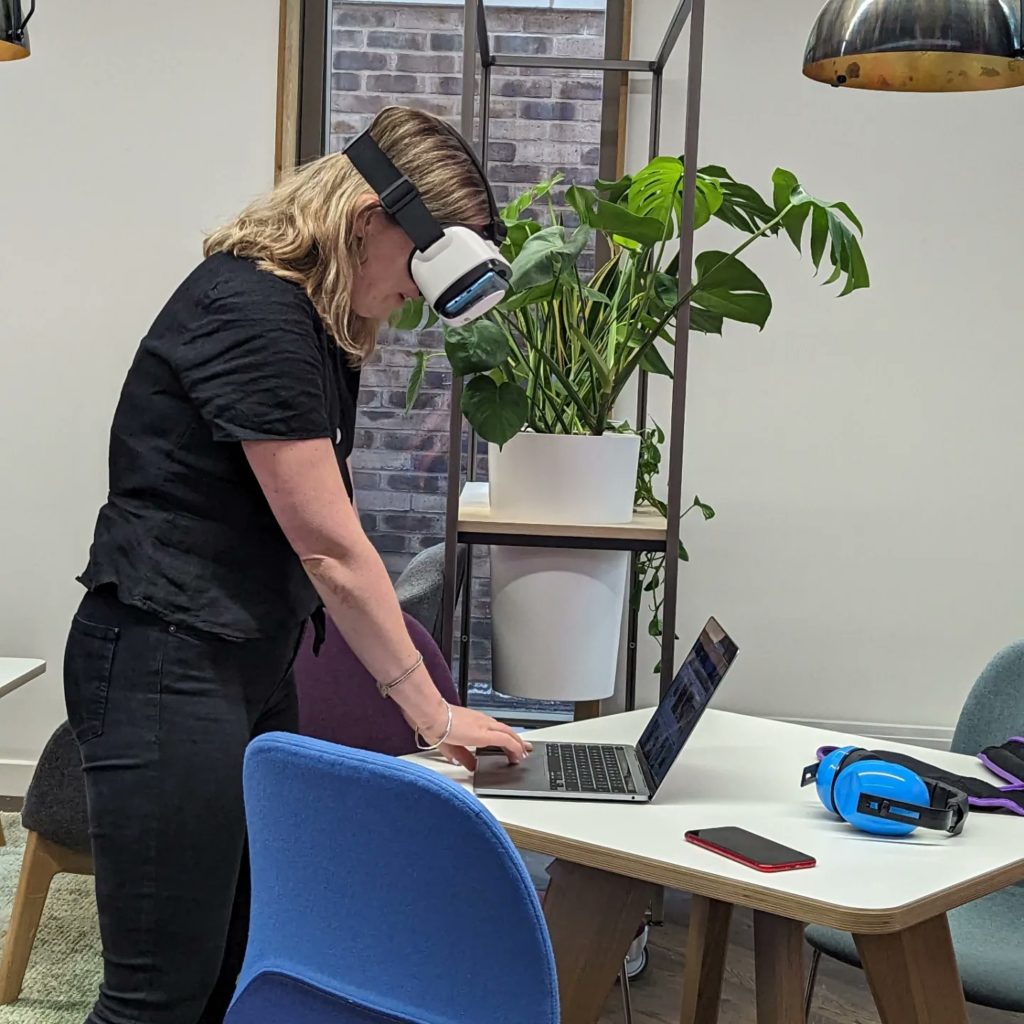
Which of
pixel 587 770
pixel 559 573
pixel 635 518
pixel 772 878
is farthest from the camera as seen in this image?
pixel 635 518

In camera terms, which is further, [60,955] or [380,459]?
[380,459]

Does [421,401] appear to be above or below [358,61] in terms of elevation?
below

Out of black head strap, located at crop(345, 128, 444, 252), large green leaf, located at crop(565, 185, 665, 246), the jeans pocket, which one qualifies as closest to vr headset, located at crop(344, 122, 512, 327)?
black head strap, located at crop(345, 128, 444, 252)

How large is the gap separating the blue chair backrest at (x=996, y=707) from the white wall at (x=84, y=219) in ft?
7.51

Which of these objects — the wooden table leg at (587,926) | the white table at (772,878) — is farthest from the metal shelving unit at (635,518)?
Result: the wooden table leg at (587,926)

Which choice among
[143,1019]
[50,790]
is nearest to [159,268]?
[50,790]

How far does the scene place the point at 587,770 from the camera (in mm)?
1636

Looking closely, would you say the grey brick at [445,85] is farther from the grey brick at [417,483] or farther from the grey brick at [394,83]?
the grey brick at [417,483]

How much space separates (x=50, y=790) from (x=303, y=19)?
220 centimetres

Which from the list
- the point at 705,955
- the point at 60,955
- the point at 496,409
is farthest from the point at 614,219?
the point at 60,955

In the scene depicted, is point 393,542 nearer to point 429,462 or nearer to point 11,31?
point 429,462

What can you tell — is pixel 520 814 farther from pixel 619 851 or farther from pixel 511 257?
pixel 511 257

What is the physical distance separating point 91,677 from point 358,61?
2.60 m

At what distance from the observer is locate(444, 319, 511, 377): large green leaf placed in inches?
88.5
